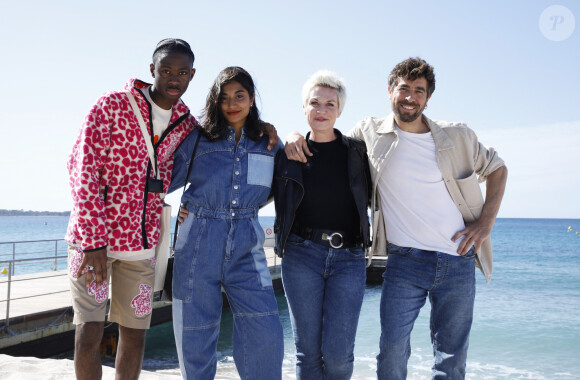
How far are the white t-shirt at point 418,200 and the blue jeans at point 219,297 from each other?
956mm

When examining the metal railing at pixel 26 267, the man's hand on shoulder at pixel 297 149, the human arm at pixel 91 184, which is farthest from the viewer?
the metal railing at pixel 26 267

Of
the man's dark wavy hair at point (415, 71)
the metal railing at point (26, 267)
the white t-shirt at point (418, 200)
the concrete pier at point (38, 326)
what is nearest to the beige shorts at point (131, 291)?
the white t-shirt at point (418, 200)

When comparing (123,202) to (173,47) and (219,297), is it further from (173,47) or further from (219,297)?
(173,47)

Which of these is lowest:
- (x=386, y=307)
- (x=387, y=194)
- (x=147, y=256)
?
(x=386, y=307)

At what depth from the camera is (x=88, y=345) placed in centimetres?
253

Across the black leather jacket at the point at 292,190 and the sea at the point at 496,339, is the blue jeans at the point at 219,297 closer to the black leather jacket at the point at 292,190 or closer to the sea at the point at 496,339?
the black leather jacket at the point at 292,190

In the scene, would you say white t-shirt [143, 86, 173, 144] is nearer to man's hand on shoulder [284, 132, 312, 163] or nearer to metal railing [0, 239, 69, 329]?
man's hand on shoulder [284, 132, 312, 163]

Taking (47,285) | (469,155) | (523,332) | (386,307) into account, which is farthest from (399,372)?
(523,332)

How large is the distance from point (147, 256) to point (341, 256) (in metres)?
1.15

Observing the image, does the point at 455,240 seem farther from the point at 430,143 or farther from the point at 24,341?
the point at 24,341

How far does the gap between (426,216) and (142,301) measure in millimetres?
1820

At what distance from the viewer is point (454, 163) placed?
121 inches

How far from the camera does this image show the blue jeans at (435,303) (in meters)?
2.88

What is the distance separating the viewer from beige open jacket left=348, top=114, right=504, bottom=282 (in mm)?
3045
